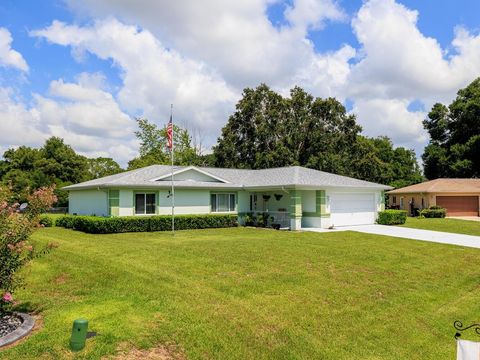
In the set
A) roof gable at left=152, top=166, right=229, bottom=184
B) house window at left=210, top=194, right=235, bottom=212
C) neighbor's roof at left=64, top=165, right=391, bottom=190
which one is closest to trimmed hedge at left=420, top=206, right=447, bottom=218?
neighbor's roof at left=64, top=165, right=391, bottom=190

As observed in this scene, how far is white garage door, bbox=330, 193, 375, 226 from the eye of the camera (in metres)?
26.2

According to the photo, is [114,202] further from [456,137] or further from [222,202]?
[456,137]

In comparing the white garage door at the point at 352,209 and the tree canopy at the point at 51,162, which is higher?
the tree canopy at the point at 51,162

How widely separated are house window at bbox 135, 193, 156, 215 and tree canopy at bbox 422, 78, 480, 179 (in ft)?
128

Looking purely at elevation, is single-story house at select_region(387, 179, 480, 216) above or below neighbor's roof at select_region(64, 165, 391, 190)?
below

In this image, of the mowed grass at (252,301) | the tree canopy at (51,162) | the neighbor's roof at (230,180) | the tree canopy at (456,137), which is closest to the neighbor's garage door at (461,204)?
the tree canopy at (456,137)

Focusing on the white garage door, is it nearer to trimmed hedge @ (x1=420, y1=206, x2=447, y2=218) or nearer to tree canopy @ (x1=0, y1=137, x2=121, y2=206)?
trimmed hedge @ (x1=420, y1=206, x2=447, y2=218)

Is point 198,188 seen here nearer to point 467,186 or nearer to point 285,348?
point 285,348

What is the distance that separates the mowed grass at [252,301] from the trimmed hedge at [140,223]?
6.16 meters

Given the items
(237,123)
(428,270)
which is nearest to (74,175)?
(237,123)

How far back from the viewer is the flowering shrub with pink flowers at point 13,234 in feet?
21.6

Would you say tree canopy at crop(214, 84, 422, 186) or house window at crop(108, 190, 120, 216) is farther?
tree canopy at crop(214, 84, 422, 186)

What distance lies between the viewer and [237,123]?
155ft

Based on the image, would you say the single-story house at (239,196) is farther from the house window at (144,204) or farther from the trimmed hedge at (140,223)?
the trimmed hedge at (140,223)
